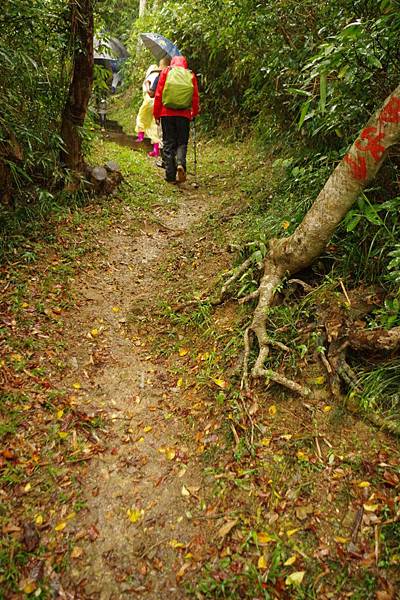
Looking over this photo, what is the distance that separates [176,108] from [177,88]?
38 centimetres

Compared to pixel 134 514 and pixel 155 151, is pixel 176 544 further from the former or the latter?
pixel 155 151

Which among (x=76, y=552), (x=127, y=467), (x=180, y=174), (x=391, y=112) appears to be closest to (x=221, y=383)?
(x=127, y=467)

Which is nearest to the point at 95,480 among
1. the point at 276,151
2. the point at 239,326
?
the point at 239,326

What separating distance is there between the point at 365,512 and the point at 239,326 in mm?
2163

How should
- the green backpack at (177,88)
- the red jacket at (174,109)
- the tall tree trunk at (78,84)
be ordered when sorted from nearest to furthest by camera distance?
the tall tree trunk at (78,84)
the green backpack at (177,88)
the red jacket at (174,109)

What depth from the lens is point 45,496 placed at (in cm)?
314

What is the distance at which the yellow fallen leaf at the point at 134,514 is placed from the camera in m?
3.10

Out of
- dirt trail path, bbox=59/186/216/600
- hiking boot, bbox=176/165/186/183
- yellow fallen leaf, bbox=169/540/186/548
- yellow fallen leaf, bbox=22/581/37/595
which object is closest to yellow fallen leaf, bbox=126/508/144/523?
dirt trail path, bbox=59/186/216/600

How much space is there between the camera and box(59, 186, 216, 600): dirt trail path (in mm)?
2792

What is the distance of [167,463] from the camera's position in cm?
351

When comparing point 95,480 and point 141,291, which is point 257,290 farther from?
point 95,480

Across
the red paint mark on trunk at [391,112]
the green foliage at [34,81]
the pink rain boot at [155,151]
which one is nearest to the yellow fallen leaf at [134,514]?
the red paint mark on trunk at [391,112]

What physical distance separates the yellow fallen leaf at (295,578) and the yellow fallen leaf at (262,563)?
0.16m

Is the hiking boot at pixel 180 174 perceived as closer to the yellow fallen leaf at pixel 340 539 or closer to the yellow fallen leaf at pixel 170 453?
the yellow fallen leaf at pixel 170 453
